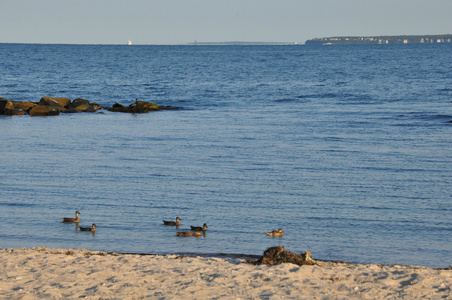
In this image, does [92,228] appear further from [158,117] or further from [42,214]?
[158,117]

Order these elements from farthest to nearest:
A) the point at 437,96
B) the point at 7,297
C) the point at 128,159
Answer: the point at 437,96 < the point at 128,159 < the point at 7,297

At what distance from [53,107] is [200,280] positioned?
3560 cm

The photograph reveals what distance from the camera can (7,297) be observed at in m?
11.0

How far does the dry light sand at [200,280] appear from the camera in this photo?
1124cm

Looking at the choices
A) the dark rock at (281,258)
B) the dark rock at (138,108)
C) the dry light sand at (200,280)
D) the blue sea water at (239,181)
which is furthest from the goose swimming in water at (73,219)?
the dark rock at (138,108)

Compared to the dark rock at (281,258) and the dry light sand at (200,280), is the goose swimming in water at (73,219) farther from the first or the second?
the dark rock at (281,258)

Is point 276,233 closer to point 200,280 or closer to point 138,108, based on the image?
point 200,280

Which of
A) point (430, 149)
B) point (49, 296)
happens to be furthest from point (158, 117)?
point (49, 296)

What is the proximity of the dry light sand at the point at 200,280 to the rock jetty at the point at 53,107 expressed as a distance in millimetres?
31637

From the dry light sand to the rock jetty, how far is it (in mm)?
31637

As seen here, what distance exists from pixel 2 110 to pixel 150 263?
34038 millimetres

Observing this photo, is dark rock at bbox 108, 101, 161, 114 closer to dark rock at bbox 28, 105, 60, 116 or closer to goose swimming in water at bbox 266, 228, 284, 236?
dark rock at bbox 28, 105, 60, 116

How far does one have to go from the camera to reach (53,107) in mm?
45250

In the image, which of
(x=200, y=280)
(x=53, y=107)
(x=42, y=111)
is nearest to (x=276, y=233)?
(x=200, y=280)
